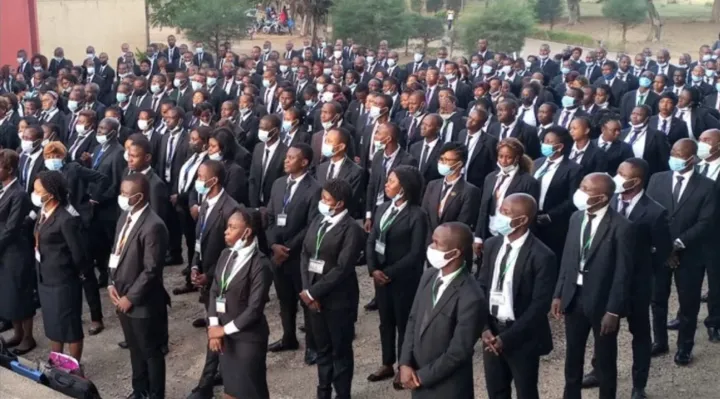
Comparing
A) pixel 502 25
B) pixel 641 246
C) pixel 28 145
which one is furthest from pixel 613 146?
pixel 502 25

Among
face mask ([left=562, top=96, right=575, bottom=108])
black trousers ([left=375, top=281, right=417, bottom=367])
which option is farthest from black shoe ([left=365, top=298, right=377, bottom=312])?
face mask ([left=562, top=96, right=575, bottom=108])

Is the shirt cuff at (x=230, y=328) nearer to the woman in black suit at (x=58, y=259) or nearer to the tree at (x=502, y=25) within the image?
the woman in black suit at (x=58, y=259)

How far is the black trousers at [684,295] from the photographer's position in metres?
6.56

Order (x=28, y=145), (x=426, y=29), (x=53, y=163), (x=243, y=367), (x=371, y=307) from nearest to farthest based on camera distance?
(x=243, y=367) → (x=53, y=163) → (x=28, y=145) → (x=371, y=307) → (x=426, y=29)

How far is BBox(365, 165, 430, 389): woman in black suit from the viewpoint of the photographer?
5980 millimetres

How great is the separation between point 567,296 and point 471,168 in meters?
3.28

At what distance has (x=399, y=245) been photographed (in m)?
6.05

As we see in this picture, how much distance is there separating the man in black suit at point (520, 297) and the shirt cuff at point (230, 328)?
1596 millimetres

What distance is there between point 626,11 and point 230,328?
35856 mm

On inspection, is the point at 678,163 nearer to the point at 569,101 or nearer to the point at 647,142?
the point at 647,142

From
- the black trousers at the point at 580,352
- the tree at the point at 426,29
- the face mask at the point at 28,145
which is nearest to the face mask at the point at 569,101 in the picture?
the black trousers at the point at 580,352

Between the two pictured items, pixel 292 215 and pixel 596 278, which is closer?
pixel 596 278

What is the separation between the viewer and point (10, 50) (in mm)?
22719

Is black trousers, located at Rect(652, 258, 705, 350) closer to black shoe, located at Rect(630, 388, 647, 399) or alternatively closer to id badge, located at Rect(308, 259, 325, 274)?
black shoe, located at Rect(630, 388, 647, 399)
